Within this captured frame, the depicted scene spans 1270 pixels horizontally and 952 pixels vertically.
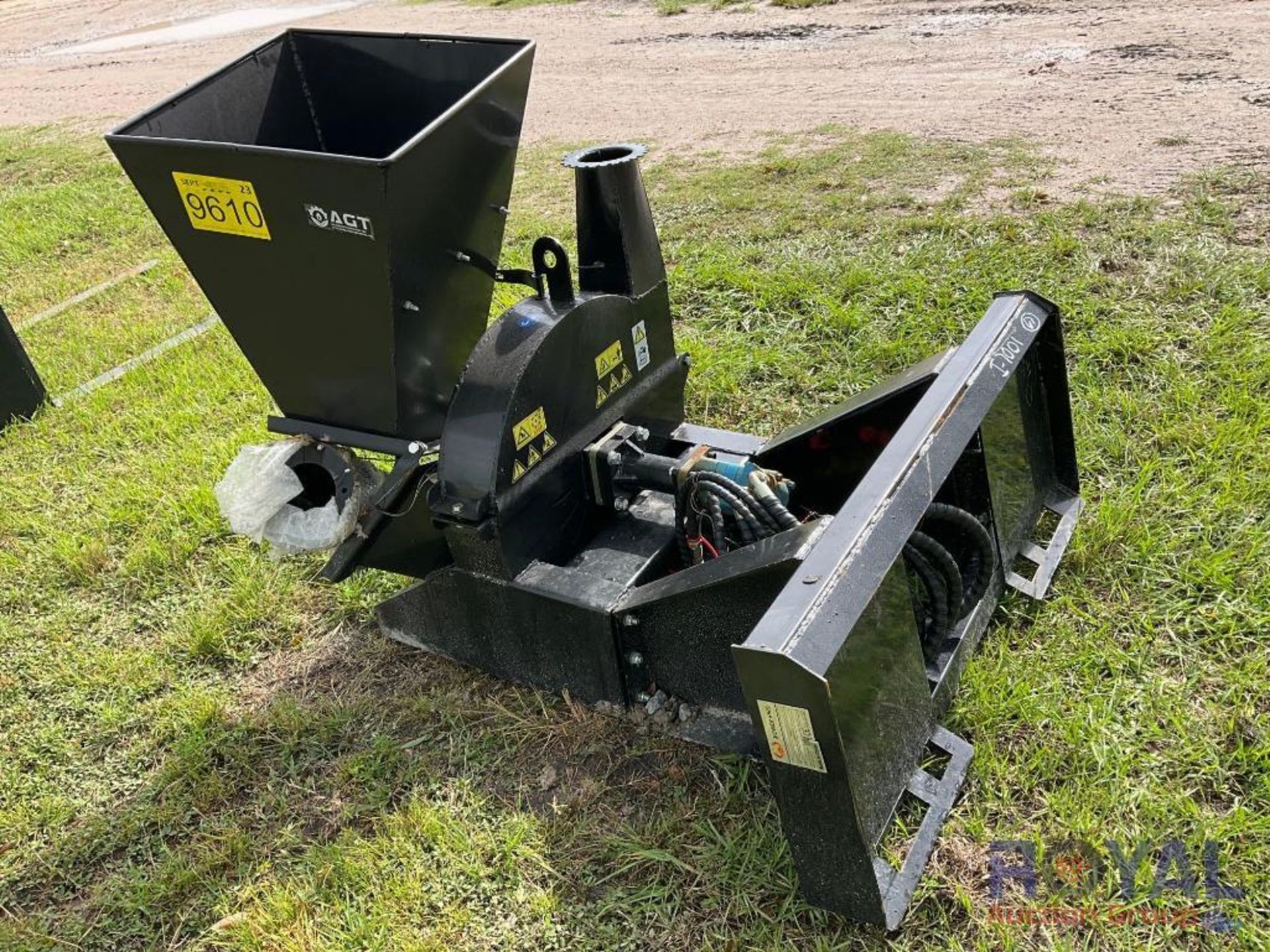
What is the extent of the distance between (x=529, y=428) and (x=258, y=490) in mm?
743

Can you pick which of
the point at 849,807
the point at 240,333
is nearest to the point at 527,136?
the point at 240,333

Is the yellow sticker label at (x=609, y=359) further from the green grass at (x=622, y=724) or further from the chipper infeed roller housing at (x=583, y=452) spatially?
the green grass at (x=622, y=724)

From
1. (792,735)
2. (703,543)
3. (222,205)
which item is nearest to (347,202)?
(222,205)

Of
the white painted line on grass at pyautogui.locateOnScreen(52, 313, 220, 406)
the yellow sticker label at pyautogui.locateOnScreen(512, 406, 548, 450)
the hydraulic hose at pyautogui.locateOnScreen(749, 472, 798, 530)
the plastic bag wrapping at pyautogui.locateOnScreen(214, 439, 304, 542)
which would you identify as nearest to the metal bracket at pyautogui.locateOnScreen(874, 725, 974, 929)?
the hydraulic hose at pyautogui.locateOnScreen(749, 472, 798, 530)

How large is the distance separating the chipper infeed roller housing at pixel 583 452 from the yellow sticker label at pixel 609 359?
12 mm

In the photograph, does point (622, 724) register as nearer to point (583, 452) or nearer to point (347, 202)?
point (583, 452)

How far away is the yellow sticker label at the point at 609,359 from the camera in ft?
9.27

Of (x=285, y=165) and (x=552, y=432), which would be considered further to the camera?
(x=552, y=432)

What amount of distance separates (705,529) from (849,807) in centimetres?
88

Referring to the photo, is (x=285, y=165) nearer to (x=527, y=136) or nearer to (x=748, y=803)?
(x=748, y=803)

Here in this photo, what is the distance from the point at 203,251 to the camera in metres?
2.54

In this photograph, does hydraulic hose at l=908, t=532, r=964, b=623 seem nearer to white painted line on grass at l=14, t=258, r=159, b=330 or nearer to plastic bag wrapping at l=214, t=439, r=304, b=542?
plastic bag wrapping at l=214, t=439, r=304, b=542

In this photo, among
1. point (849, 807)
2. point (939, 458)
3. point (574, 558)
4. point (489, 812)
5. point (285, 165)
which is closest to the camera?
point (849, 807)

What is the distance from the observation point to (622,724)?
9.12 feet
